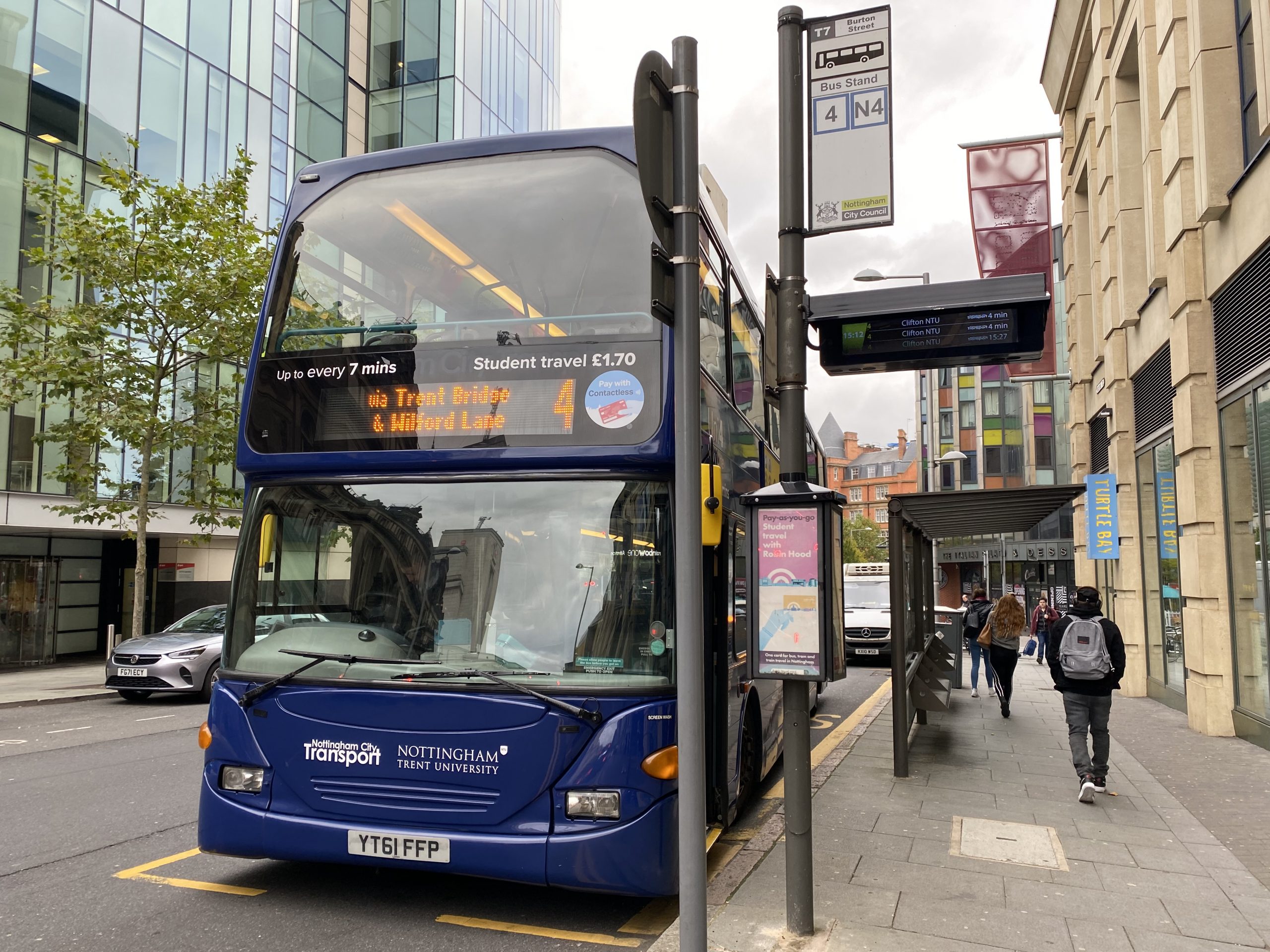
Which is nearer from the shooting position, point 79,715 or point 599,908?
point 599,908

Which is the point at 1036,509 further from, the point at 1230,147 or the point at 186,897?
the point at 186,897

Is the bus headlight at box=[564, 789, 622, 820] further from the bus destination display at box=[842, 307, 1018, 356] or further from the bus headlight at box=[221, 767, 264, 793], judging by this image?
the bus destination display at box=[842, 307, 1018, 356]

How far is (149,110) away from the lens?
77.9 ft

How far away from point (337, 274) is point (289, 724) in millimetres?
2537

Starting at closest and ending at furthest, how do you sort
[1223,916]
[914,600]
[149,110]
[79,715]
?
[1223,916], [914,600], [79,715], [149,110]

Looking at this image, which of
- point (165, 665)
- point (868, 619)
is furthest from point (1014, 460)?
point (165, 665)

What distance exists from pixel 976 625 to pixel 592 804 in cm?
1309

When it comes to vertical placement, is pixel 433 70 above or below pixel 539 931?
above

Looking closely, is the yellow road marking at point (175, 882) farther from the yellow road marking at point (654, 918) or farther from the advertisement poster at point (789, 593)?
the advertisement poster at point (789, 593)

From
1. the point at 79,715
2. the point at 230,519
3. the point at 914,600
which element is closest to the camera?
the point at 914,600

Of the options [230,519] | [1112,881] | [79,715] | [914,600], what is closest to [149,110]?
[230,519]

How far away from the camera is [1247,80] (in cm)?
1059

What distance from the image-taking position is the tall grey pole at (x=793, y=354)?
4562mm

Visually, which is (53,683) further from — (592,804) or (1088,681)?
(1088,681)
